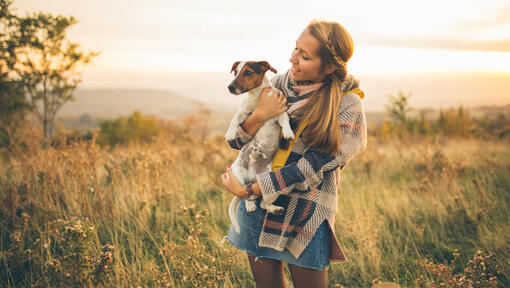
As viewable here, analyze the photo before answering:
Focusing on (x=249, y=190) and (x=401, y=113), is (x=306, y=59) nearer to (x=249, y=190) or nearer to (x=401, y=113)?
(x=249, y=190)

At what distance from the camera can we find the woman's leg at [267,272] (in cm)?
194

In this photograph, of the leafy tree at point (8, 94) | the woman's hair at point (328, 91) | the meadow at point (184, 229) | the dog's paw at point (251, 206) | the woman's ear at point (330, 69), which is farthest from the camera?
the leafy tree at point (8, 94)

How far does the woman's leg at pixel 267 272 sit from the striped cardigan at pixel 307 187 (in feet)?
0.55

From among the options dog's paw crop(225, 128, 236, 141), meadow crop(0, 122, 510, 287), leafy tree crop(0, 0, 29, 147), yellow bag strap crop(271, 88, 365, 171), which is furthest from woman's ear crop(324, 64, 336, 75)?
leafy tree crop(0, 0, 29, 147)

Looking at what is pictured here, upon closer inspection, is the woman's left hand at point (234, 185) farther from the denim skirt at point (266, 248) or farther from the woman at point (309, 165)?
the denim skirt at point (266, 248)

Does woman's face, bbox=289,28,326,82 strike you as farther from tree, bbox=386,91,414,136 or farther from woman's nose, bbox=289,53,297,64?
tree, bbox=386,91,414,136

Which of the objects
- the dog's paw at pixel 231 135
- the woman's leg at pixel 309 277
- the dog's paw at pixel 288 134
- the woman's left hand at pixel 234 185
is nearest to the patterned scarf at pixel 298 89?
the dog's paw at pixel 288 134

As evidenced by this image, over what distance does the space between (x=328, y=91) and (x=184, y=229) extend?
2.81 metres

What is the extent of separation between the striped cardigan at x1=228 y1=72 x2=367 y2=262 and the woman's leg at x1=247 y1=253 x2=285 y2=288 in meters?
0.17

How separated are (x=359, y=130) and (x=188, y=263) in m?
1.87

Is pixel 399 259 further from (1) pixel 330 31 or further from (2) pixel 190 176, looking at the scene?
(2) pixel 190 176

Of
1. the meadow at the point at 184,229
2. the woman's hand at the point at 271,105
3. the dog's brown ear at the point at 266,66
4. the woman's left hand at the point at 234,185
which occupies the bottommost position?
the meadow at the point at 184,229

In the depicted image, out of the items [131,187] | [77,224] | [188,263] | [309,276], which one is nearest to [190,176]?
[131,187]

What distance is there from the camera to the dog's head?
6.63ft
